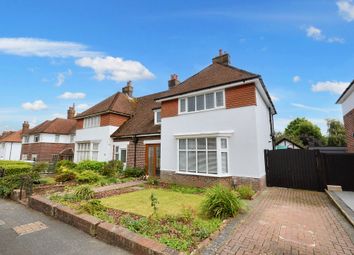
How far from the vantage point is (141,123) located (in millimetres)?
18094

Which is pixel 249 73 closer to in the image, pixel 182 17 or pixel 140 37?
pixel 182 17

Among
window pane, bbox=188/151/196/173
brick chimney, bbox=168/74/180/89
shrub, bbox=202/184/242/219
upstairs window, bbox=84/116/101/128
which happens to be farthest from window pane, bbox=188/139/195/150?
upstairs window, bbox=84/116/101/128

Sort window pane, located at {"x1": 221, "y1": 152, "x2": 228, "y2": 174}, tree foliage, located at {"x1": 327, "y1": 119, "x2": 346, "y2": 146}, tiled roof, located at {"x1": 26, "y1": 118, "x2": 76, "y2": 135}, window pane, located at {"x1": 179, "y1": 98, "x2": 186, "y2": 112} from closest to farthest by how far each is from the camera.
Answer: window pane, located at {"x1": 221, "y1": 152, "x2": 228, "y2": 174}, window pane, located at {"x1": 179, "y1": 98, "x2": 186, "y2": 112}, tiled roof, located at {"x1": 26, "y1": 118, "x2": 76, "y2": 135}, tree foliage, located at {"x1": 327, "y1": 119, "x2": 346, "y2": 146}

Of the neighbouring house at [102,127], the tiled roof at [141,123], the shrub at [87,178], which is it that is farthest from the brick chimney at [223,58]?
the shrub at [87,178]

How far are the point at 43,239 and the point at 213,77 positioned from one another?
11.7 metres

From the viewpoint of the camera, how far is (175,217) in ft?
19.9

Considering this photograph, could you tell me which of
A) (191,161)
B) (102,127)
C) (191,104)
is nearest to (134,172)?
(191,161)

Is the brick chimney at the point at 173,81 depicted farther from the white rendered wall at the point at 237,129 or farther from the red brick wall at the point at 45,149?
the red brick wall at the point at 45,149

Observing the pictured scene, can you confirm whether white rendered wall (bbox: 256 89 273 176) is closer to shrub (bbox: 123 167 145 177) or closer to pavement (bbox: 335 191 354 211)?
pavement (bbox: 335 191 354 211)

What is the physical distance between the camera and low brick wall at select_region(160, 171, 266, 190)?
10.0 m

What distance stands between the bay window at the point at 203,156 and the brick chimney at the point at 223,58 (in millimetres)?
6539

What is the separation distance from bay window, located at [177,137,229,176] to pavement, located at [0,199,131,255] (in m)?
7.25

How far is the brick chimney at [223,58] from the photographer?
14.4 m

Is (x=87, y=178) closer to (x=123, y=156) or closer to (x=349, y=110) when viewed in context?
(x=123, y=156)
